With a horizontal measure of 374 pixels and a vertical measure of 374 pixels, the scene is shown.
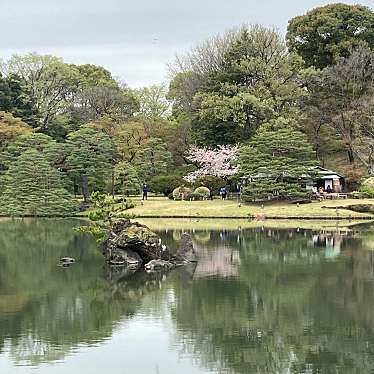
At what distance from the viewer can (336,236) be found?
31141mm

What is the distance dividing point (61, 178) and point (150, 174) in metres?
Answer: 8.46

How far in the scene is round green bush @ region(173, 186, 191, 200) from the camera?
4756 centimetres

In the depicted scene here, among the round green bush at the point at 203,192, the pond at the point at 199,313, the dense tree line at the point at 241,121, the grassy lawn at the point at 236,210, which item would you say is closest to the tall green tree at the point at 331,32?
the dense tree line at the point at 241,121

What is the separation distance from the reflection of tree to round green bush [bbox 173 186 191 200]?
884 inches

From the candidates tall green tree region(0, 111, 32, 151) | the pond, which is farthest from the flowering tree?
the pond

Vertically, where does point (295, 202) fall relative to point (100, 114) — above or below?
below

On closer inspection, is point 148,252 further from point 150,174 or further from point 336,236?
point 150,174

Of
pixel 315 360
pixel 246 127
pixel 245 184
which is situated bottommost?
pixel 315 360

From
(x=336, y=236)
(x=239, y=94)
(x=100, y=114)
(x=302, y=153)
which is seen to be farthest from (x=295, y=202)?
(x=100, y=114)

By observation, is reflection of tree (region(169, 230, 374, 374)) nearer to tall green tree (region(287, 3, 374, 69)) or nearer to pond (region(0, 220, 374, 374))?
pond (region(0, 220, 374, 374))

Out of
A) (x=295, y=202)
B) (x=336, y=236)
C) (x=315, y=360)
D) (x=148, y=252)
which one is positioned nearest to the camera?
(x=315, y=360)

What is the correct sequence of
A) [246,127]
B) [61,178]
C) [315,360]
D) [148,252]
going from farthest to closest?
[246,127]
[61,178]
[148,252]
[315,360]

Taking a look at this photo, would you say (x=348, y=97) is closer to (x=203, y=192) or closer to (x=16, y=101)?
(x=203, y=192)

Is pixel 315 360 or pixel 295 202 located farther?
pixel 295 202
